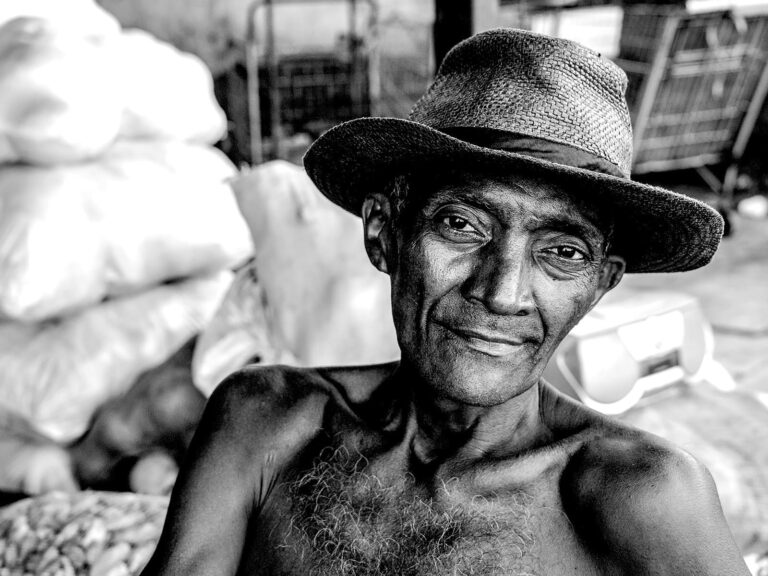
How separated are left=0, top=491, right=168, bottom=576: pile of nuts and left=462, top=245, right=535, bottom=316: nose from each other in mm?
1170

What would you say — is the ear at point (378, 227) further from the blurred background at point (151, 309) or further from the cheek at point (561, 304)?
the blurred background at point (151, 309)

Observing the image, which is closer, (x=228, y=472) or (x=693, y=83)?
(x=228, y=472)

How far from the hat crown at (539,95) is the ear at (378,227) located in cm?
18

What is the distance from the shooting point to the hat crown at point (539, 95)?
108 cm

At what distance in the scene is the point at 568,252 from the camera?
114 cm

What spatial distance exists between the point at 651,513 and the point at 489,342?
304 millimetres

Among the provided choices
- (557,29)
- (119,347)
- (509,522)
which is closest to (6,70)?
(119,347)

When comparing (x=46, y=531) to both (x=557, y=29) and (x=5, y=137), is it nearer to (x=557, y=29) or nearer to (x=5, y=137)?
(x=5, y=137)

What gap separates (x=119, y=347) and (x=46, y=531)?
64 cm

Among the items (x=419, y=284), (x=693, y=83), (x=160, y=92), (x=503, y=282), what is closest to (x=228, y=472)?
(x=419, y=284)

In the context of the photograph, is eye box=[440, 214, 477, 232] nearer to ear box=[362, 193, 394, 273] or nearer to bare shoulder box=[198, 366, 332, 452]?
ear box=[362, 193, 394, 273]

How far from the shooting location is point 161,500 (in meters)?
2.05

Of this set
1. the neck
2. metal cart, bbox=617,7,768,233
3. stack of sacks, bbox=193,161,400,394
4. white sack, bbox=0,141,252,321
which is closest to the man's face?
the neck

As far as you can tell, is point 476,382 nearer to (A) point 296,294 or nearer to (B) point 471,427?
(B) point 471,427
